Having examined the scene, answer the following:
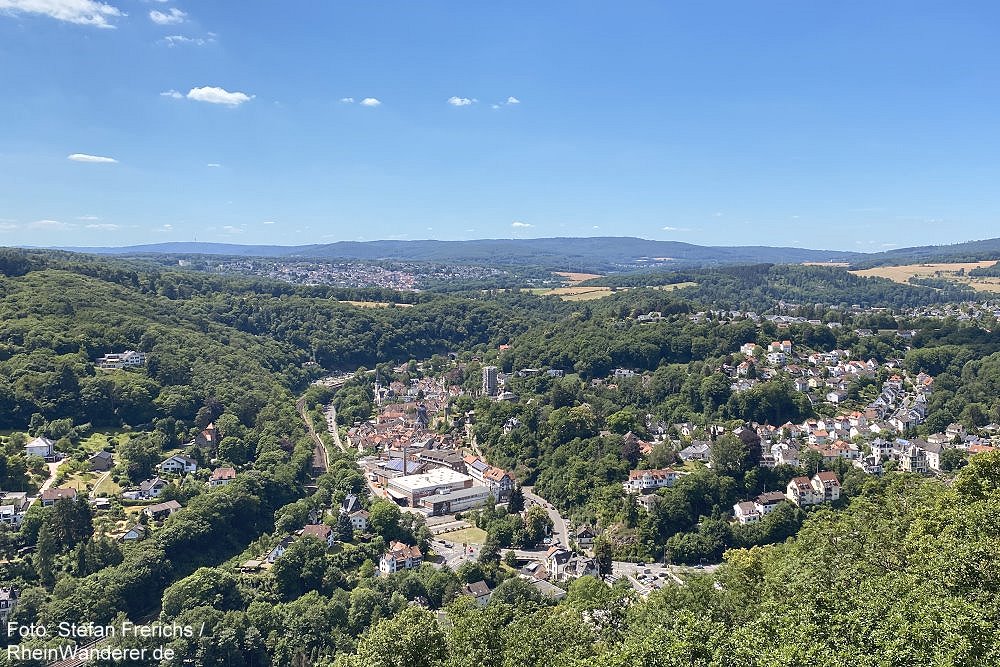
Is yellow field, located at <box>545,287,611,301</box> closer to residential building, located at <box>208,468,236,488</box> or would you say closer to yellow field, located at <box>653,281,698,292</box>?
yellow field, located at <box>653,281,698,292</box>

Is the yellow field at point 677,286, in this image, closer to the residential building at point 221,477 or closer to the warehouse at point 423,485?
the warehouse at point 423,485

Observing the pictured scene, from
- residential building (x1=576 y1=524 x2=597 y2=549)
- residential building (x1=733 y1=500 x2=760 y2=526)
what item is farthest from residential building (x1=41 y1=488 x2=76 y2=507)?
residential building (x1=733 y1=500 x2=760 y2=526)

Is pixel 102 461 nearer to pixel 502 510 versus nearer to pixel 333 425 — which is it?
pixel 333 425

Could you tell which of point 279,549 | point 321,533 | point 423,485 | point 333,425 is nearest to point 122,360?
point 333,425

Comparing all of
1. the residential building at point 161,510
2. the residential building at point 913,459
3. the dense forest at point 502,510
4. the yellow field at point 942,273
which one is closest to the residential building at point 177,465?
the dense forest at point 502,510

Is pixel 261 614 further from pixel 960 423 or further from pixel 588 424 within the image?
pixel 960 423

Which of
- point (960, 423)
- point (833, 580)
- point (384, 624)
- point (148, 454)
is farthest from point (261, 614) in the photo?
point (960, 423)

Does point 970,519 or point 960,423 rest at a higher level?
point 970,519
